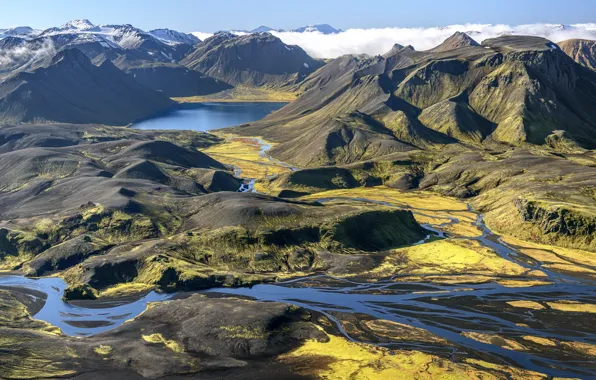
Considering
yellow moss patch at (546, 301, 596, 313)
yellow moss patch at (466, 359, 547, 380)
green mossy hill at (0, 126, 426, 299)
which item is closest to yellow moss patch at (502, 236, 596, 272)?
yellow moss patch at (546, 301, 596, 313)

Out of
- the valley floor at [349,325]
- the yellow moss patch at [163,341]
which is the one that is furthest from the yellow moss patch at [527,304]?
the yellow moss patch at [163,341]

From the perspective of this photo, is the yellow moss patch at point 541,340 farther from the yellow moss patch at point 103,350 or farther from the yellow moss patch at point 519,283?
the yellow moss patch at point 103,350

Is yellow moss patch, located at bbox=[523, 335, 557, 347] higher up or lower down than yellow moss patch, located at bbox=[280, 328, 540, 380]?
higher up

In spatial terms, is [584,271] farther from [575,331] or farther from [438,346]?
[438,346]

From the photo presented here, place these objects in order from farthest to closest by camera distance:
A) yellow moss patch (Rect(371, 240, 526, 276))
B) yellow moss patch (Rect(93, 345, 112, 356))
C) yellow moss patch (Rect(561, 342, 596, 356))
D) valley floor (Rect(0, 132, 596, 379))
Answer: yellow moss patch (Rect(371, 240, 526, 276)) < yellow moss patch (Rect(561, 342, 596, 356)) < yellow moss patch (Rect(93, 345, 112, 356)) < valley floor (Rect(0, 132, 596, 379))

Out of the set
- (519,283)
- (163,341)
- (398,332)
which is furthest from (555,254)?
(163,341)

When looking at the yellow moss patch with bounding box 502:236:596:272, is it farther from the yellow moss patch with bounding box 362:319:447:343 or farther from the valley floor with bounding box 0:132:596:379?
the yellow moss patch with bounding box 362:319:447:343

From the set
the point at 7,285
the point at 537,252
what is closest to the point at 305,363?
the point at 7,285

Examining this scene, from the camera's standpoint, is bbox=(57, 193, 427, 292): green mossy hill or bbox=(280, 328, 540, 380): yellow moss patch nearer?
bbox=(280, 328, 540, 380): yellow moss patch
